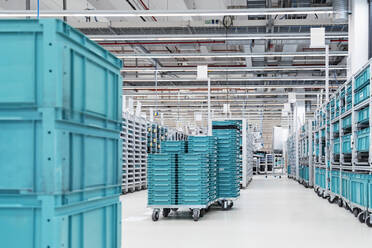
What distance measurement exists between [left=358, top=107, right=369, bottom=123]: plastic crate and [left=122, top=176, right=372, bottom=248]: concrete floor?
1899 mm

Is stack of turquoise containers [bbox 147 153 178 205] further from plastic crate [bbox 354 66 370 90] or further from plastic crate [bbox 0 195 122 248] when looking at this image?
plastic crate [bbox 0 195 122 248]

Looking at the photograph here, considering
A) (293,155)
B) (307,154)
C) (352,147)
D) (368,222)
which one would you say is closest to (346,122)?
(352,147)

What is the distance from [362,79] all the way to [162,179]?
4242 mm

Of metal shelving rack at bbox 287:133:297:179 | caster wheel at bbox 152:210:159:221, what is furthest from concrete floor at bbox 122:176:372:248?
metal shelving rack at bbox 287:133:297:179

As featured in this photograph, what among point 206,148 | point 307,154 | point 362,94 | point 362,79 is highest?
point 362,79

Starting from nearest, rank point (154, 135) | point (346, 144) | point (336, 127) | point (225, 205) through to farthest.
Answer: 1. point (346, 144)
2. point (225, 205)
3. point (336, 127)
4. point (154, 135)

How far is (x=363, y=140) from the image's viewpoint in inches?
332

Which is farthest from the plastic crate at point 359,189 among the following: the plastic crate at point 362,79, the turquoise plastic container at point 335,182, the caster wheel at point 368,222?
the turquoise plastic container at point 335,182

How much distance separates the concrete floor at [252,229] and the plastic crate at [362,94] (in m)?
2.27

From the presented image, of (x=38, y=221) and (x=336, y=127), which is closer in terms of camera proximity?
(x=38, y=221)

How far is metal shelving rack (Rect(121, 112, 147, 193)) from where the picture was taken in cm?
1511

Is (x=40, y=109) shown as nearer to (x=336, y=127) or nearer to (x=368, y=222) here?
(x=368, y=222)

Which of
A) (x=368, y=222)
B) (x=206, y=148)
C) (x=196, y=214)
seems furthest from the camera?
(x=206, y=148)

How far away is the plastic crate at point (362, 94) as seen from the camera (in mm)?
8111
